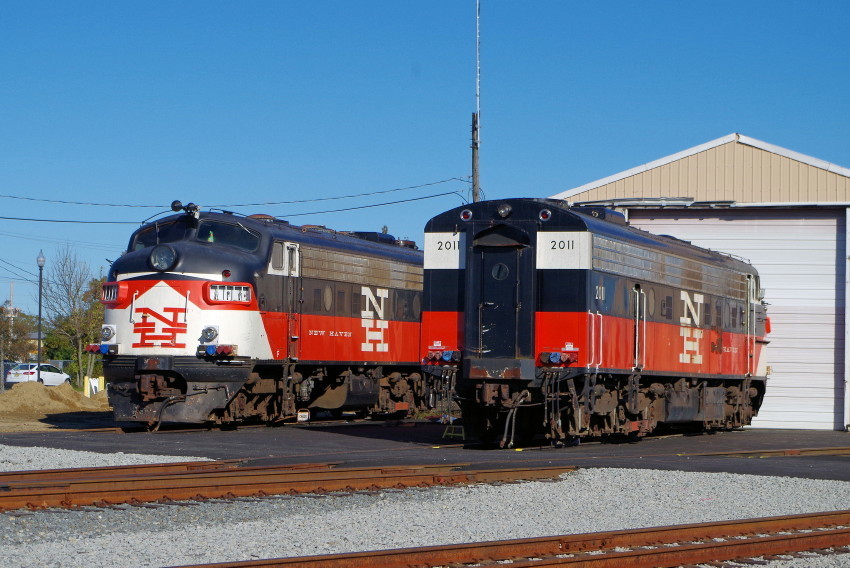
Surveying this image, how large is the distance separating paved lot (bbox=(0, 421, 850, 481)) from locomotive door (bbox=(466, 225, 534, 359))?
1.71 meters

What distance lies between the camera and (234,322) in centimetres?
2158

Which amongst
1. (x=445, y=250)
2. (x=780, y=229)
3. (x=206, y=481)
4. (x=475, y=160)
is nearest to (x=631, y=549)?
(x=206, y=481)

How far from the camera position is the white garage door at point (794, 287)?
2883 centimetres

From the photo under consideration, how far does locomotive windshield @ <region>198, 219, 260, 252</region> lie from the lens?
22.2 m

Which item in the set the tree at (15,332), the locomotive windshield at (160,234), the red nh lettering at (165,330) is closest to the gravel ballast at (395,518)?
the red nh lettering at (165,330)

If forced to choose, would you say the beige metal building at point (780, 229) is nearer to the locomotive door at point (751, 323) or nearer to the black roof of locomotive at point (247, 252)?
the locomotive door at point (751, 323)

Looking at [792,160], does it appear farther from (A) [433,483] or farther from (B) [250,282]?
(A) [433,483]

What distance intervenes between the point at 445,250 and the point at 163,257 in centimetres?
545

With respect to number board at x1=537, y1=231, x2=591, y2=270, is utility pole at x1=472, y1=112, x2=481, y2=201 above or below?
above

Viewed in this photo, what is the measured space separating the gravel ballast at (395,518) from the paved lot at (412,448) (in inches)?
76.0

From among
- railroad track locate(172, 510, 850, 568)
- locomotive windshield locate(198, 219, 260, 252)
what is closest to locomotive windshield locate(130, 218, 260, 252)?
locomotive windshield locate(198, 219, 260, 252)

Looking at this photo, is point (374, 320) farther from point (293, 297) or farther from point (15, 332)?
point (15, 332)

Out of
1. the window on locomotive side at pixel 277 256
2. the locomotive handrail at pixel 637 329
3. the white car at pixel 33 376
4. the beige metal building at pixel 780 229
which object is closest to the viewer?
the locomotive handrail at pixel 637 329

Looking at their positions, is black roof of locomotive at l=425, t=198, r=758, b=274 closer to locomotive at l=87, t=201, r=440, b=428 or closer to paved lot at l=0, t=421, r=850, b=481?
locomotive at l=87, t=201, r=440, b=428
